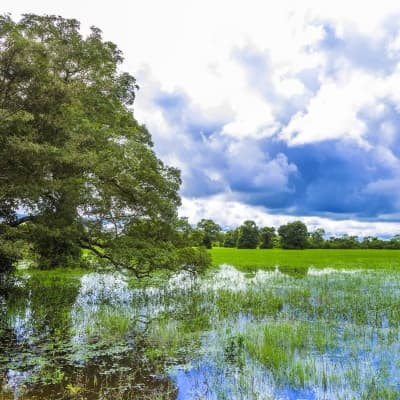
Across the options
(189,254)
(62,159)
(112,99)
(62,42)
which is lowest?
(189,254)

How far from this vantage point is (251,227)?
292 feet

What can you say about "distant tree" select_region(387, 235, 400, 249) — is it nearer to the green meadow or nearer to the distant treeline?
the distant treeline

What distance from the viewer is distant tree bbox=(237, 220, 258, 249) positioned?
8781cm

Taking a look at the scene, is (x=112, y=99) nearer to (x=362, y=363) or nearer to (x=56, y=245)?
(x=56, y=245)

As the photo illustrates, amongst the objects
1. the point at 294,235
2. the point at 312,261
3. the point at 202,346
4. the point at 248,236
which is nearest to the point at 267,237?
the point at 248,236

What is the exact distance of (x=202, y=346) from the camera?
9.20 metres

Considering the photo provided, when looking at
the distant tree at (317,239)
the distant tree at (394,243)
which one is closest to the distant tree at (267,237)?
the distant tree at (317,239)

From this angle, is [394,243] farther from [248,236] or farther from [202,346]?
[202,346]

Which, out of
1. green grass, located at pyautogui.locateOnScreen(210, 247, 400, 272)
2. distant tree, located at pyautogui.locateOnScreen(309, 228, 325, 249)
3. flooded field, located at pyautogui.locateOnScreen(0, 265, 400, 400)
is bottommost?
flooded field, located at pyautogui.locateOnScreen(0, 265, 400, 400)

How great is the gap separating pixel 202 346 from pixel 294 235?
250 feet

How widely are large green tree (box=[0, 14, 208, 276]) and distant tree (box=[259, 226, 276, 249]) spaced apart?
72.0 m

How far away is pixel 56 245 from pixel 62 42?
9666mm

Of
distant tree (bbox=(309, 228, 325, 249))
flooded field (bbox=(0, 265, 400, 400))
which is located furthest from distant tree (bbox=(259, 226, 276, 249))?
flooded field (bbox=(0, 265, 400, 400))

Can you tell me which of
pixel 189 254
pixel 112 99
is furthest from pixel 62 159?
pixel 112 99
